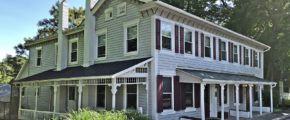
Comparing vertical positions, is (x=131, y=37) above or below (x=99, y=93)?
above

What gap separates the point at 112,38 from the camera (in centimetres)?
1511

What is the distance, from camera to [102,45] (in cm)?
1580

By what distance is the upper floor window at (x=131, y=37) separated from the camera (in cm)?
1372

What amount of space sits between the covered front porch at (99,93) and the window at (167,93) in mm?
907

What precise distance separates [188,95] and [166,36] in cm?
357

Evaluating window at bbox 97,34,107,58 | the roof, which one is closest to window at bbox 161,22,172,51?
the roof

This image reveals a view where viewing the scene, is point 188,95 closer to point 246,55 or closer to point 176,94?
point 176,94

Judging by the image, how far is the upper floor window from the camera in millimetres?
13720

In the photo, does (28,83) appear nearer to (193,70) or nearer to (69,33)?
(69,33)

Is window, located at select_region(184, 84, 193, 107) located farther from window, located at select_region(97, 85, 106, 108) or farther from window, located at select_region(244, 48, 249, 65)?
window, located at select_region(244, 48, 249, 65)

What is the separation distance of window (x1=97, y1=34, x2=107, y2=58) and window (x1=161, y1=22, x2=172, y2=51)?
12.9 ft

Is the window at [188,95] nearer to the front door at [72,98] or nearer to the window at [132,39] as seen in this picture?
the window at [132,39]

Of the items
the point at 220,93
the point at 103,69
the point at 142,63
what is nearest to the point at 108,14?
the point at 103,69

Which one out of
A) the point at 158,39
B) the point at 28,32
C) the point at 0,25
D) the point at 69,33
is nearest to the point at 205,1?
the point at 69,33
